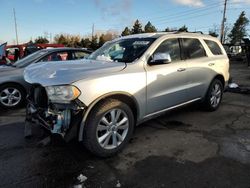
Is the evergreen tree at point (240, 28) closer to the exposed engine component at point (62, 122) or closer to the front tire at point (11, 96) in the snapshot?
the front tire at point (11, 96)

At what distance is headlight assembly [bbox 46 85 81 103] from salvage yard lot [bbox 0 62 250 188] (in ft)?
2.98

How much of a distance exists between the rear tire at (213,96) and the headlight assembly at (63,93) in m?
3.33

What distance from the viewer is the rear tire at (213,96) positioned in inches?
220

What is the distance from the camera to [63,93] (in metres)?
3.25

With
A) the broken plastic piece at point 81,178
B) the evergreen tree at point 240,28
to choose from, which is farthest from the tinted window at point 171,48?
the evergreen tree at point 240,28

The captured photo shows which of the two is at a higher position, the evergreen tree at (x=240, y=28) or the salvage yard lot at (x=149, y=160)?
the evergreen tree at (x=240, y=28)

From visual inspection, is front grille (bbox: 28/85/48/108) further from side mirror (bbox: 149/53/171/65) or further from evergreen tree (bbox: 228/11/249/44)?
evergreen tree (bbox: 228/11/249/44)

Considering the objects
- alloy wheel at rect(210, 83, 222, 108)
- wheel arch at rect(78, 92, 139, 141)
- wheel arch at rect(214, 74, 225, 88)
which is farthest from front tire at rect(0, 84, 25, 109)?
wheel arch at rect(214, 74, 225, 88)

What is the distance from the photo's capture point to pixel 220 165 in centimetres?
344

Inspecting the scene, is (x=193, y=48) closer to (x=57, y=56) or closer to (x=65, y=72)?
(x=65, y=72)

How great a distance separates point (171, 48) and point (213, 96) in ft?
6.00

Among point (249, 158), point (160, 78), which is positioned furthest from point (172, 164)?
point (160, 78)

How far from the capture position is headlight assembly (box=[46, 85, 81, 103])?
321 centimetres

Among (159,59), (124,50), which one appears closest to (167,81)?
(159,59)
